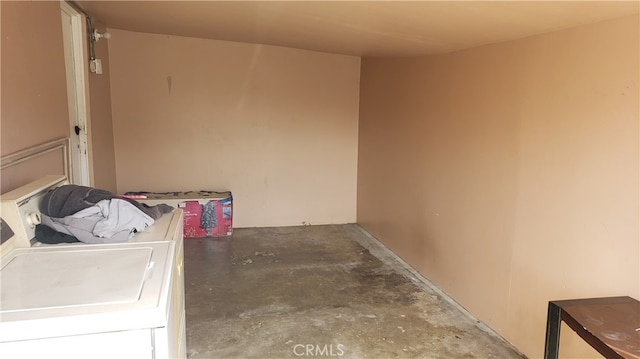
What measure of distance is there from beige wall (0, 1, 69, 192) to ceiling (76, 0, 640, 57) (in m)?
0.70

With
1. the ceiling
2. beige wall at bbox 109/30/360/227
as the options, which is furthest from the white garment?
beige wall at bbox 109/30/360/227

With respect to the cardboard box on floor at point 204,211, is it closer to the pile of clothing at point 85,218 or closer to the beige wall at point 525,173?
the beige wall at point 525,173

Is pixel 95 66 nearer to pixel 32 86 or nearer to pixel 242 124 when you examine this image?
pixel 32 86

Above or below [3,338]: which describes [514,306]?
below

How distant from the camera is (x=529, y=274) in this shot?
247 cm

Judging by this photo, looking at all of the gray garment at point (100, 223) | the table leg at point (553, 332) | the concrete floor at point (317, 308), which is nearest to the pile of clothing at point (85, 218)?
→ the gray garment at point (100, 223)

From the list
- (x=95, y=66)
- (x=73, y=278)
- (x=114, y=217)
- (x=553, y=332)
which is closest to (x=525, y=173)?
(x=553, y=332)

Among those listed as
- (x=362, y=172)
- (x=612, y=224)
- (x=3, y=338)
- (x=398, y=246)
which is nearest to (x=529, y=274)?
(x=612, y=224)

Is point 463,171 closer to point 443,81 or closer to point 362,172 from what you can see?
point 443,81

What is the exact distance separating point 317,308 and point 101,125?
8.01 ft

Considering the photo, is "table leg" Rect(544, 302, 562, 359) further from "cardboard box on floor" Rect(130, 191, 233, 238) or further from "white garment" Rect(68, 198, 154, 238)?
"cardboard box on floor" Rect(130, 191, 233, 238)

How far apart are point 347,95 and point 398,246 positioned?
1.95 m

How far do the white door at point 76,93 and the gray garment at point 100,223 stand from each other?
1401 mm

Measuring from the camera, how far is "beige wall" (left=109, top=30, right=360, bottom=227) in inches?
180
